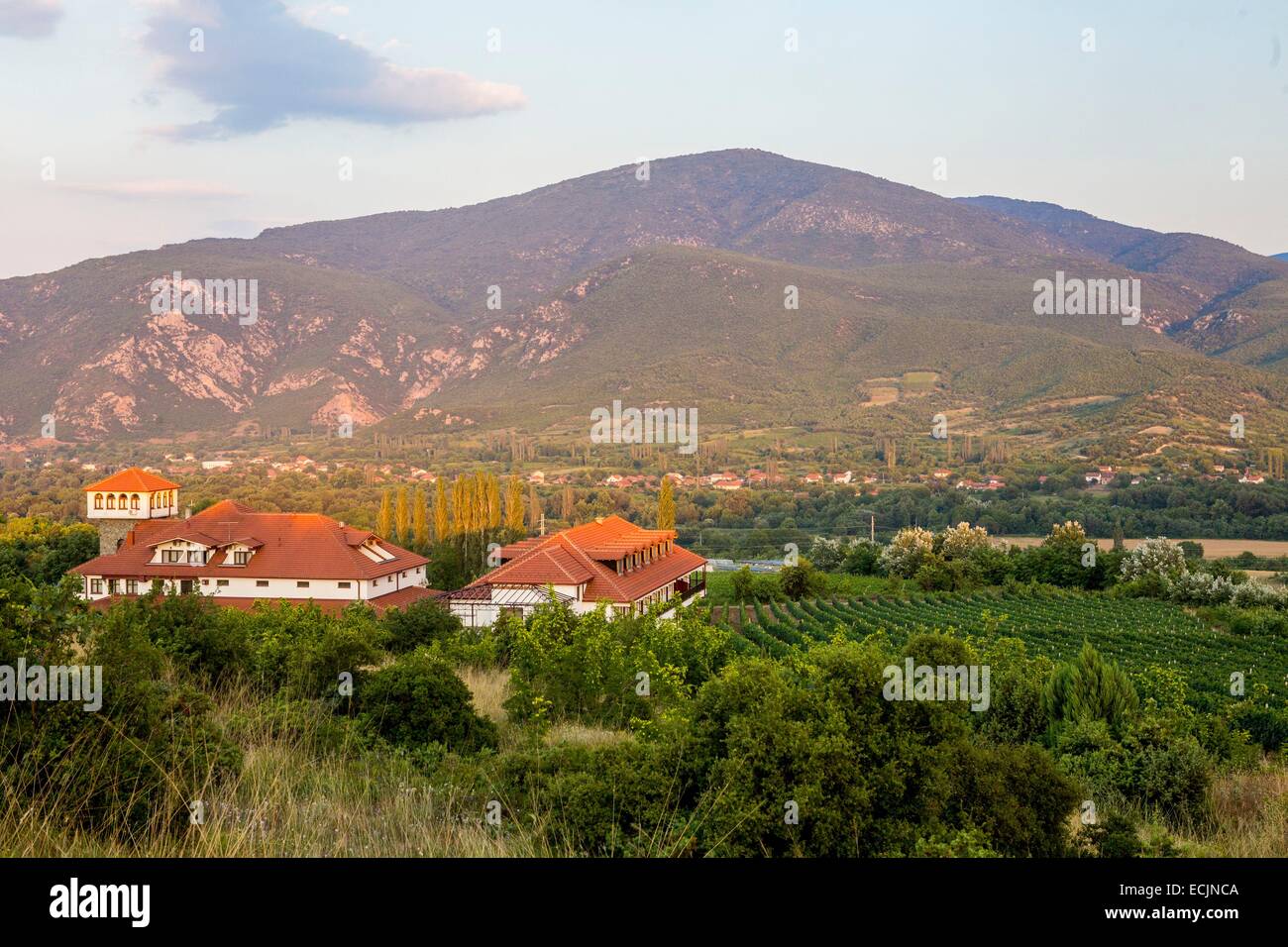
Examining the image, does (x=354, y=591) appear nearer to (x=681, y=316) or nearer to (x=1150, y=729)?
(x=1150, y=729)

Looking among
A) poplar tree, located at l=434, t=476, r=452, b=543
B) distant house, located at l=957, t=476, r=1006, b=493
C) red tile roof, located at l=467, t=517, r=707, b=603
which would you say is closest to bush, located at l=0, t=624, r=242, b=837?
red tile roof, located at l=467, t=517, r=707, b=603

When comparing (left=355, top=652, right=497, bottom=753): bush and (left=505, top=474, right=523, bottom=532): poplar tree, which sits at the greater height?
(left=355, top=652, right=497, bottom=753): bush

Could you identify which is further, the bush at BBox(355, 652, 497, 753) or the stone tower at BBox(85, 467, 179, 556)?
the stone tower at BBox(85, 467, 179, 556)

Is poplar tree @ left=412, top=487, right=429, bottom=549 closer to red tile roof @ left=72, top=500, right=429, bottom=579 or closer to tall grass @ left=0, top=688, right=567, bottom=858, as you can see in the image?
red tile roof @ left=72, top=500, right=429, bottom=579

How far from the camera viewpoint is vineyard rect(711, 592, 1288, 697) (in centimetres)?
2892

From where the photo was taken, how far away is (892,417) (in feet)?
404

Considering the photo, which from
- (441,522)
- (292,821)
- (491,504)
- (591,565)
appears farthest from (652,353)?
(292,821)

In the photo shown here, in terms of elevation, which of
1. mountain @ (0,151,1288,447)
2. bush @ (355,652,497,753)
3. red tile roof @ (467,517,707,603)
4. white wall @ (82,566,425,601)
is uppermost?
mountain @ (0,151,1288,447)

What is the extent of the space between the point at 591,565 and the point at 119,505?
21.7 metres

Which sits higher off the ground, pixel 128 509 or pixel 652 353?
pixel 652 353

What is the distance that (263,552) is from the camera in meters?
37.7

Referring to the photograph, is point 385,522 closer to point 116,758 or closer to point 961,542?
point 961,542

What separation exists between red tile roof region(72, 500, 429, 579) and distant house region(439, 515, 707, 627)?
4.36 m
